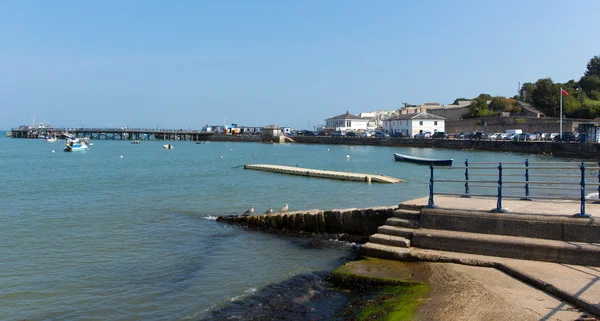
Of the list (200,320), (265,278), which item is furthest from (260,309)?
(265,278)

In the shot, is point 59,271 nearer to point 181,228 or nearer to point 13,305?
point 13,305

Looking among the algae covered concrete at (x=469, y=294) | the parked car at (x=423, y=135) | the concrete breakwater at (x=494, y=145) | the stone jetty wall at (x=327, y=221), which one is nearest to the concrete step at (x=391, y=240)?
the algae covered concrete at (x=469, y=294)

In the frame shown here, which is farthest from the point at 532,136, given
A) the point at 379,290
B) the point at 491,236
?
the point at 379,290

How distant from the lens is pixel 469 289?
26.0ft

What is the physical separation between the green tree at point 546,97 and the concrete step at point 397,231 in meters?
92.0

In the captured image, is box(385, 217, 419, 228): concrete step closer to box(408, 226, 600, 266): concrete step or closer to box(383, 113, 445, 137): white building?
box(408, 226, 600, 266): concrete step

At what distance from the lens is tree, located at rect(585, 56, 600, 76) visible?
117 m

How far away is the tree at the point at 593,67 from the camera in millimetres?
117106

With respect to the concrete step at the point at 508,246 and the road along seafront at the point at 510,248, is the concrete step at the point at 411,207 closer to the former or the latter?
the road along seafront at the point at 510,248

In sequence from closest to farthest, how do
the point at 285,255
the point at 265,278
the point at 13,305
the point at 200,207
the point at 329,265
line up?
the point at 13,305, the point at 265,278, the point at 329,265, the point at 285,255, the point at 200,207

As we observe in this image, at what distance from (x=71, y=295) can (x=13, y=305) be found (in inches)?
40.5

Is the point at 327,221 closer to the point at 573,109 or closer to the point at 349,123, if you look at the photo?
the point at 573,109

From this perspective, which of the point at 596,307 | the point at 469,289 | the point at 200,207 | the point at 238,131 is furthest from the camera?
the point at 238,131

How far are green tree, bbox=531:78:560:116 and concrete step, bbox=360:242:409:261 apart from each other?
9275 cm
